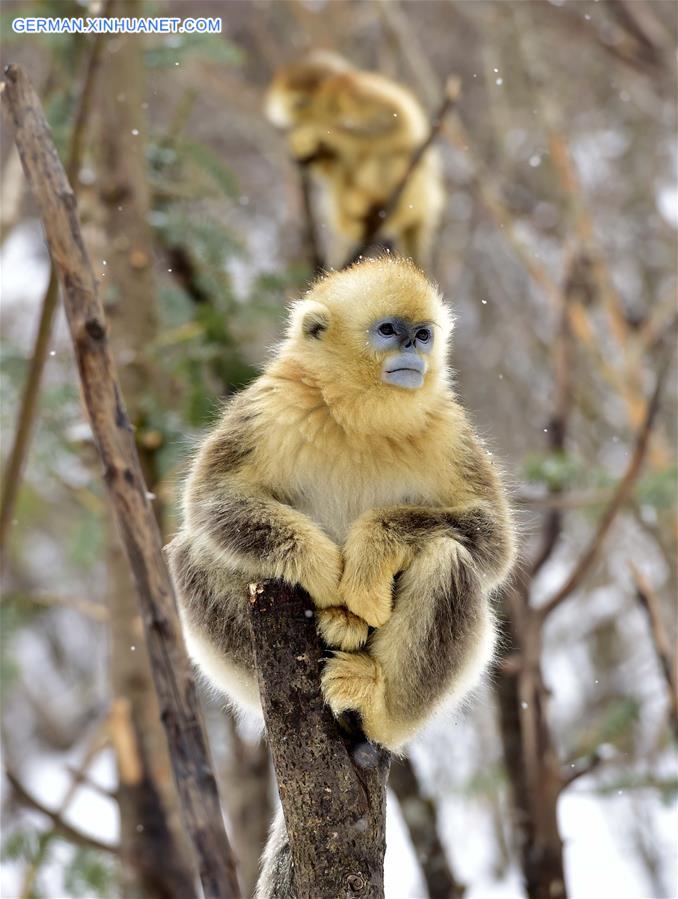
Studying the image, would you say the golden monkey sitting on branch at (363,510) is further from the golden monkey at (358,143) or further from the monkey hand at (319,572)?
the golden monkey at (358,143)

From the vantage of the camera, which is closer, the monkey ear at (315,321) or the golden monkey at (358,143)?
the monkey ear at (315,321)

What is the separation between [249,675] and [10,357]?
2461mm

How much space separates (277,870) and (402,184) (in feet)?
10.7

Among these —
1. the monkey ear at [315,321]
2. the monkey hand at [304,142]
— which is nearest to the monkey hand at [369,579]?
the monkey ear at [315,321]

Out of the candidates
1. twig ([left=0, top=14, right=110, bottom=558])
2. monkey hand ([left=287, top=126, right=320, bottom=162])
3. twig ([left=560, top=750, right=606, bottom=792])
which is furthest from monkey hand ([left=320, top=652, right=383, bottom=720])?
monkey hand ([left=287, top=126, right=320, bottom=162])

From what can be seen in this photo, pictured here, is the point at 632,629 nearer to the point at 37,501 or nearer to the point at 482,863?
the point at 482,863

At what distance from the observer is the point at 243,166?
404 inches

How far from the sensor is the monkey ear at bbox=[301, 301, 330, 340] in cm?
267

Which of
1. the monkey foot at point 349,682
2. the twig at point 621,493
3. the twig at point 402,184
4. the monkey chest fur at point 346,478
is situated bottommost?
the monkey foot at point 349,682

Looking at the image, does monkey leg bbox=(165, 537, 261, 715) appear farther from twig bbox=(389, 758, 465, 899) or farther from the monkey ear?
twig bbox=(389, 758, 465, 899)

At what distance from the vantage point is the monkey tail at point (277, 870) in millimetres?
2506

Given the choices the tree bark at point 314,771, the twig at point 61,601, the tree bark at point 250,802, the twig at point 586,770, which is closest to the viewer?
the tree bark at point 314,771

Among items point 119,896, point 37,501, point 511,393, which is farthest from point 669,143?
point 119,896

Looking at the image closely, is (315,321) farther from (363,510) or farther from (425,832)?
(425,832)
